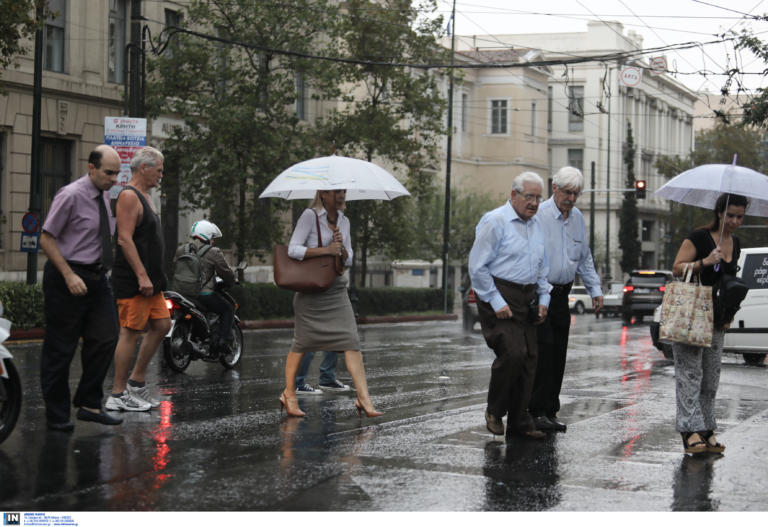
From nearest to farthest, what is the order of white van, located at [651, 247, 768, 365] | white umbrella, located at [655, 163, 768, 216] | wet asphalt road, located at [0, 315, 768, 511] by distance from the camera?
wet asphalt road, located at [0, 315, 768, 511] < white umbrella, located at [655, 163, 768, 216] < white van, located at [651, 247, 768, 365]

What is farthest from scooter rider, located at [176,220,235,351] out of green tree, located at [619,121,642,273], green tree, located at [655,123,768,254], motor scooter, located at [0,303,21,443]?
green tree, located at [619,121,642,273]

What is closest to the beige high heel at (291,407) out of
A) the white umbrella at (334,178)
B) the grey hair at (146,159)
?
the white umbrella at (334,178)

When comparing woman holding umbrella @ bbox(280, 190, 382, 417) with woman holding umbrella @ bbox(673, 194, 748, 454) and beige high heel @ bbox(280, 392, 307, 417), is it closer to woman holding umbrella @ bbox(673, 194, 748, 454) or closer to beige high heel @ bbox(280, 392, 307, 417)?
beige high heel @ bbox(280, 392, 307, 417)

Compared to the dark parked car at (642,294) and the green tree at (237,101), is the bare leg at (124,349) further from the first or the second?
the dark parked car at (642,294)

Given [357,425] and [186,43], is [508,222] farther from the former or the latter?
[186,43]

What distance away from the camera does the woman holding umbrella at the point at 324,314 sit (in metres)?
9.06

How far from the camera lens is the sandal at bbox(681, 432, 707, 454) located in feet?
24.8

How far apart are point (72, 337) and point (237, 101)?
20.9 metres

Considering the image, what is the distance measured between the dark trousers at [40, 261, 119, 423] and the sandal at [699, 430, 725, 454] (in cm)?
421

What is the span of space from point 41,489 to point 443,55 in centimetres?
3070

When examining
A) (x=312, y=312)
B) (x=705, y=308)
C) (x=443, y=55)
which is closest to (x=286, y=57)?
(x=443, y=55)

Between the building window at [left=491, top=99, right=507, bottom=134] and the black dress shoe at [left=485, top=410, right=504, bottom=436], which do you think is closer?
the black dress shoe at [left=485, top=410, right=504, bottom=436]

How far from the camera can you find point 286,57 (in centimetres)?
2994

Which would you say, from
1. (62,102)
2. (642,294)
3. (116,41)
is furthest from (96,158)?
(642,294)
